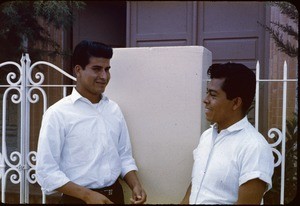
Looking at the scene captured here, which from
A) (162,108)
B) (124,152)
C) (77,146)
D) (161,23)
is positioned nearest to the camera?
(77,146)

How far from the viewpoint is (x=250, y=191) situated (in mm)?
1940

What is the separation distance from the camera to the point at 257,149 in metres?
1.98

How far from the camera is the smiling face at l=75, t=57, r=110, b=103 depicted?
2379mm

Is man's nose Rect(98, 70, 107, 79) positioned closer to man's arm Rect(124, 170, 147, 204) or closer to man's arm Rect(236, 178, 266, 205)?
man's arm Rect(124, 170, 147, 204)

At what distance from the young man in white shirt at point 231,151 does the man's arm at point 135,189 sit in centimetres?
36

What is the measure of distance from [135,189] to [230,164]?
723 mm

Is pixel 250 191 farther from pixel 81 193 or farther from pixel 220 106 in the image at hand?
pixel 81 193

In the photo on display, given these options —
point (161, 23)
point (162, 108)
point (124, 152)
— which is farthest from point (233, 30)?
point (124, 152)

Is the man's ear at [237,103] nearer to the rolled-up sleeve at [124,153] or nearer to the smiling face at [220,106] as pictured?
the smiling face at [220,106]

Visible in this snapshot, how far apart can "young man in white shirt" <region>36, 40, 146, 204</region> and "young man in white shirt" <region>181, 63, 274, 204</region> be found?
513 mm

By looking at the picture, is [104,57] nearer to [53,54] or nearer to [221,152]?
[221,152]

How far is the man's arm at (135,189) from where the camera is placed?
2.44 metres

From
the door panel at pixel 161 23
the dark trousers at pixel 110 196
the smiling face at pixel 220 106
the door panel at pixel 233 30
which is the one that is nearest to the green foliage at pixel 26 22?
the door panel at pixel 161 23

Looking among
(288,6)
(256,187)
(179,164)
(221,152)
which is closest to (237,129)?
(221,152)
